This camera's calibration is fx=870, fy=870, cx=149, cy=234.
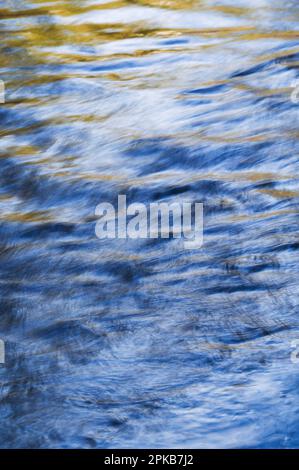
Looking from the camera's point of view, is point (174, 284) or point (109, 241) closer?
point (174, 284)

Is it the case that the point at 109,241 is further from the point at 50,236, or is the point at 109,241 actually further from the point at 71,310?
the point at 71,310

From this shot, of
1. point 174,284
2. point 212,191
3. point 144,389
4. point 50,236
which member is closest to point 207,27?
point 212,191

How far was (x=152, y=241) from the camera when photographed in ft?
12.8

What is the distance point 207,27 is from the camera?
6625 millimetres

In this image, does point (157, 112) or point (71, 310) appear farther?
point (157, 112)

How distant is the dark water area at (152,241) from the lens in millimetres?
2844

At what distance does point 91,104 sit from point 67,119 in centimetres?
26

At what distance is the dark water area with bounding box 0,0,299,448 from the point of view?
9.33ft

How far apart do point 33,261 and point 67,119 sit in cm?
174

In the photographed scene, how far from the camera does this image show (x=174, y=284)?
3.55 metres

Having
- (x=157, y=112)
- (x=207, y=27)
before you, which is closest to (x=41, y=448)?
(x=157, y=112)
